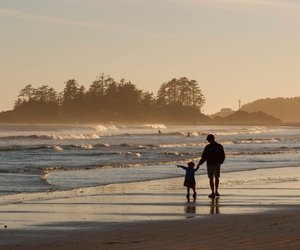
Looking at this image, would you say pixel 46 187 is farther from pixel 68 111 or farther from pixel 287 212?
pixel 68 111

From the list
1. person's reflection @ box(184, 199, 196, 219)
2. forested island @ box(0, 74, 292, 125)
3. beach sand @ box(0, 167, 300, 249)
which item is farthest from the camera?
forested island @ box(0, 74, 292, 125)

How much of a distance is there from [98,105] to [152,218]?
165218mm

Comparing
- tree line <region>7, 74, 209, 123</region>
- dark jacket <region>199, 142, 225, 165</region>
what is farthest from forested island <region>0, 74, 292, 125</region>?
dark jacket <region>199, 142, 225, 165</region>

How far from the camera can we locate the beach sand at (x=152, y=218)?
11.5 metres

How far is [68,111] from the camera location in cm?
17862

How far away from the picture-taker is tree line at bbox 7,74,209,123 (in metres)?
176

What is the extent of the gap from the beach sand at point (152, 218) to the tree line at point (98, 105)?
153 m

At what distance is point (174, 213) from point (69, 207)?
227cm

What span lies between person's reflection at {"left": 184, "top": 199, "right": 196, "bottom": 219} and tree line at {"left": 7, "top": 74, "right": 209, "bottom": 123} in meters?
155

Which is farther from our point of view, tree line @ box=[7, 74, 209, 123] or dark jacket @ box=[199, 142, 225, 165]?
tree line @ box=[7, 74, 209, 123]

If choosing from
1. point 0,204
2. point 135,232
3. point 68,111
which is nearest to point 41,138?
point 0,204

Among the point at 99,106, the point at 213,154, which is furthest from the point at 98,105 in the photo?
the point at 213,154

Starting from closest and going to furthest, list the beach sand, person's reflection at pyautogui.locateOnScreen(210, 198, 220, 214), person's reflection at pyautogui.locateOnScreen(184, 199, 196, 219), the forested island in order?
the beach sand, person's reflection at pyautogui.locateOnScreen(184, 199, 196, 219), person's reflection at pyautogui.locateOnScreen(210, 198, 220, 214), the forested island

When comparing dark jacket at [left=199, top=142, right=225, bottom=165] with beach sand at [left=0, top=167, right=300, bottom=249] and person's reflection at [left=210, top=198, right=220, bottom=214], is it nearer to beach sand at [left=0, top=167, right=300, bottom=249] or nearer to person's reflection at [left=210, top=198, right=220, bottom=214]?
beach sand at [left=0, top=167, right=300, bottom=249]
